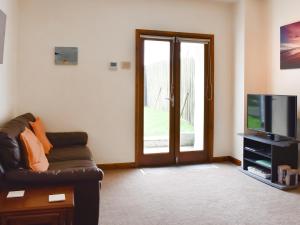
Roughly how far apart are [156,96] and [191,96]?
61 cm

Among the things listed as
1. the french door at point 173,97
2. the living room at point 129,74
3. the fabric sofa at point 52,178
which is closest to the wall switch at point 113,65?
the living room at point 129,74

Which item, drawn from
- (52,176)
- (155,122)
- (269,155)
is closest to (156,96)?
(155,122)

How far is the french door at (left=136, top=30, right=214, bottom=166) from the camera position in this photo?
4.63 metres

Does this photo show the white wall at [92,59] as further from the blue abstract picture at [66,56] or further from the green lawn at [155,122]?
the green lawn at [155,122]

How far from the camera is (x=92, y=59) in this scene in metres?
4.37

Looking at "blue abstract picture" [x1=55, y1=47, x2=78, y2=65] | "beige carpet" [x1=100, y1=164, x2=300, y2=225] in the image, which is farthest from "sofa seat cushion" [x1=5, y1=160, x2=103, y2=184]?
"blue abstract picture" [x1=55, y1=47, x2=78, y2=65]

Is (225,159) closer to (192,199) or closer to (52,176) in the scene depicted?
(192,199)

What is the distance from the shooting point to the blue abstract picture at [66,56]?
13.9 feet

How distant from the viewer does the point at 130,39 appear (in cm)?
450

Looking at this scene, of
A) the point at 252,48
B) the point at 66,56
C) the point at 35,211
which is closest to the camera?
the point at 35,211

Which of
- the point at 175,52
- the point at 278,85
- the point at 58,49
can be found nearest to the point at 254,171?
the point at 278,85

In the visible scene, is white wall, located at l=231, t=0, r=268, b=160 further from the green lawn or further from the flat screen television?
the green lawn

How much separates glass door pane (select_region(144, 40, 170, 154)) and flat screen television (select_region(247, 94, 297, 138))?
1.28m

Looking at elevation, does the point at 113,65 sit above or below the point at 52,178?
above
